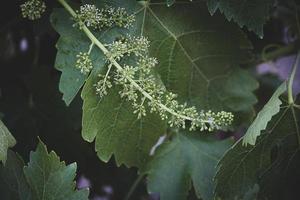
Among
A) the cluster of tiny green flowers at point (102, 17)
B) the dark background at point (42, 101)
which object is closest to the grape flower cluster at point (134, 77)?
the cluster of tiny green flowers at point (102, 17)

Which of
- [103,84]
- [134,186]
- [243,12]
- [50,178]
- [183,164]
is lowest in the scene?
[134,186]

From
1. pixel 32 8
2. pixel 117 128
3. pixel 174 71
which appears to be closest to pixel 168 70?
pixel 174 71

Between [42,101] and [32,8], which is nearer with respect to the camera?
[32,8]

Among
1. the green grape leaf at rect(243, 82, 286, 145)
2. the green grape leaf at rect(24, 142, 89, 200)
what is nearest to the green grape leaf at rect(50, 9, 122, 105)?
the green grape leaf at rect(24, 142, 89, 200)

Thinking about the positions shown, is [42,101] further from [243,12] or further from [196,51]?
[243,12]

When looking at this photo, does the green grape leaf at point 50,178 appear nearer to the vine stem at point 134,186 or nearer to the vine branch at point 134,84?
the vine branch at point 134,84

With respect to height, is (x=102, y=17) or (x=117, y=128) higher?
(x=102, y=17)
